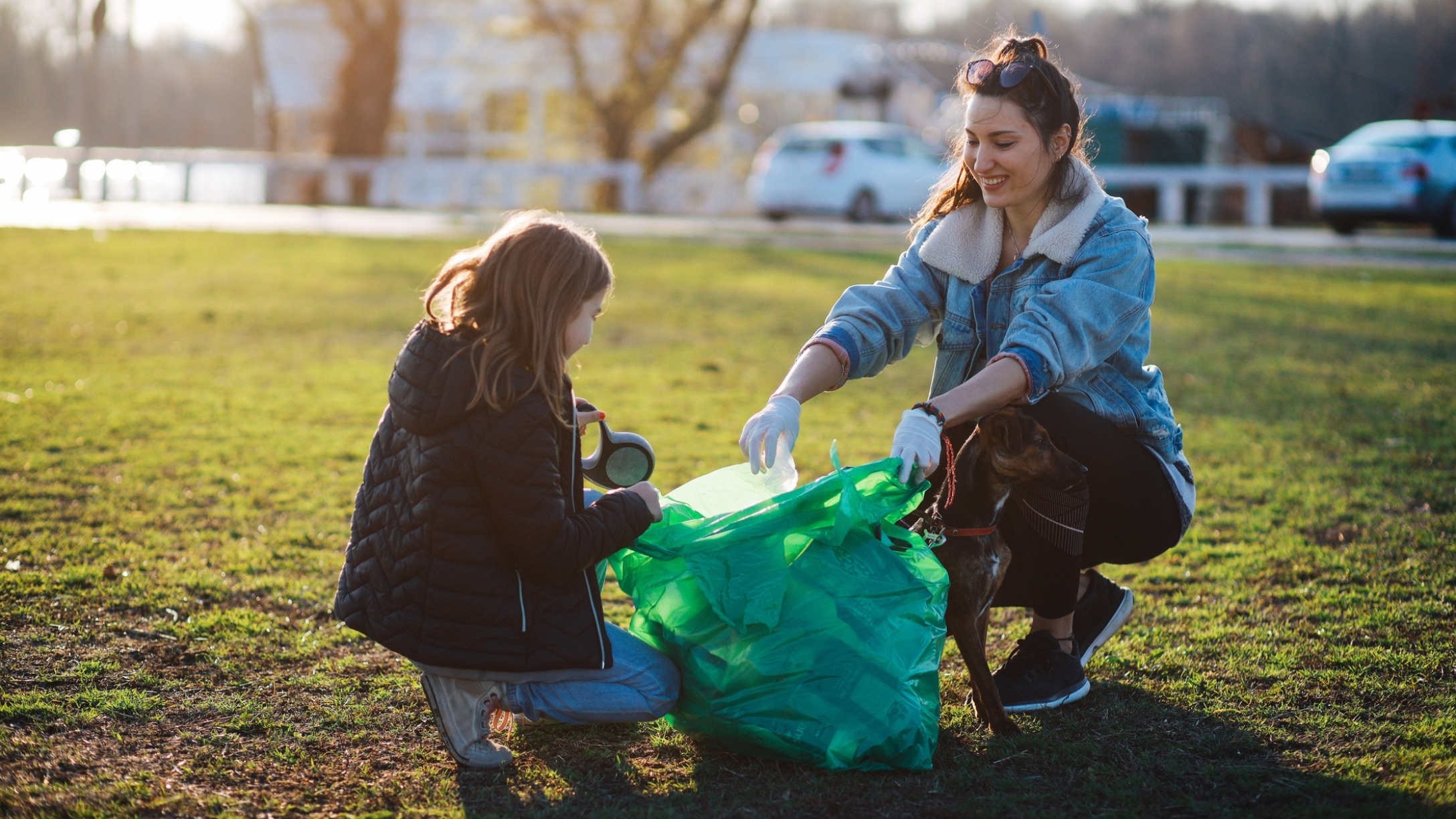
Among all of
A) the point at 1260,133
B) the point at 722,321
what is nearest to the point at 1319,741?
the point at 722,321

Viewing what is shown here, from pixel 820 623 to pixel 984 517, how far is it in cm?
58

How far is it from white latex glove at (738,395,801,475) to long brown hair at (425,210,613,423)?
0.47 meters

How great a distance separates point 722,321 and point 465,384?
7871 mm

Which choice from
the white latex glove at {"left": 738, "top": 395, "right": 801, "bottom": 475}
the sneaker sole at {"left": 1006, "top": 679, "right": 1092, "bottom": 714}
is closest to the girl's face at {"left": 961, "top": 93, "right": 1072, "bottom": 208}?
the white latex glove at {"left": 738, "top": 395, "right": 801, "bottom": 475}

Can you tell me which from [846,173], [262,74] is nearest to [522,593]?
[846,173]

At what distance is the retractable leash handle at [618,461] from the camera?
312 cm

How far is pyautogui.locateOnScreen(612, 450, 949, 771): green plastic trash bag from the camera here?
2.71 meters

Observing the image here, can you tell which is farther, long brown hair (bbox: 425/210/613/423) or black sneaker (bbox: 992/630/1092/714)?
black sneaker (bbox: 992/630/1092/714)

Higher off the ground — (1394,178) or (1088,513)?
(1394,178)

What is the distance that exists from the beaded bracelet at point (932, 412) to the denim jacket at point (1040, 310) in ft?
0.67

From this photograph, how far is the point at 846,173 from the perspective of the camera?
2056 centimetres

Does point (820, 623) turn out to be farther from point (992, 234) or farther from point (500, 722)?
point (992, 234)

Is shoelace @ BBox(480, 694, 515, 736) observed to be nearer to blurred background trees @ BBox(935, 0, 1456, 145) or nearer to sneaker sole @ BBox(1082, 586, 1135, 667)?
sneaker sole @ BBox(1082, 586, 1135, 667)

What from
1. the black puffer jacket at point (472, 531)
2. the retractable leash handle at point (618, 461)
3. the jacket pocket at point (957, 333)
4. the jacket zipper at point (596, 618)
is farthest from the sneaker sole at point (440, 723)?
the jacket pocket at point (957, 333)
